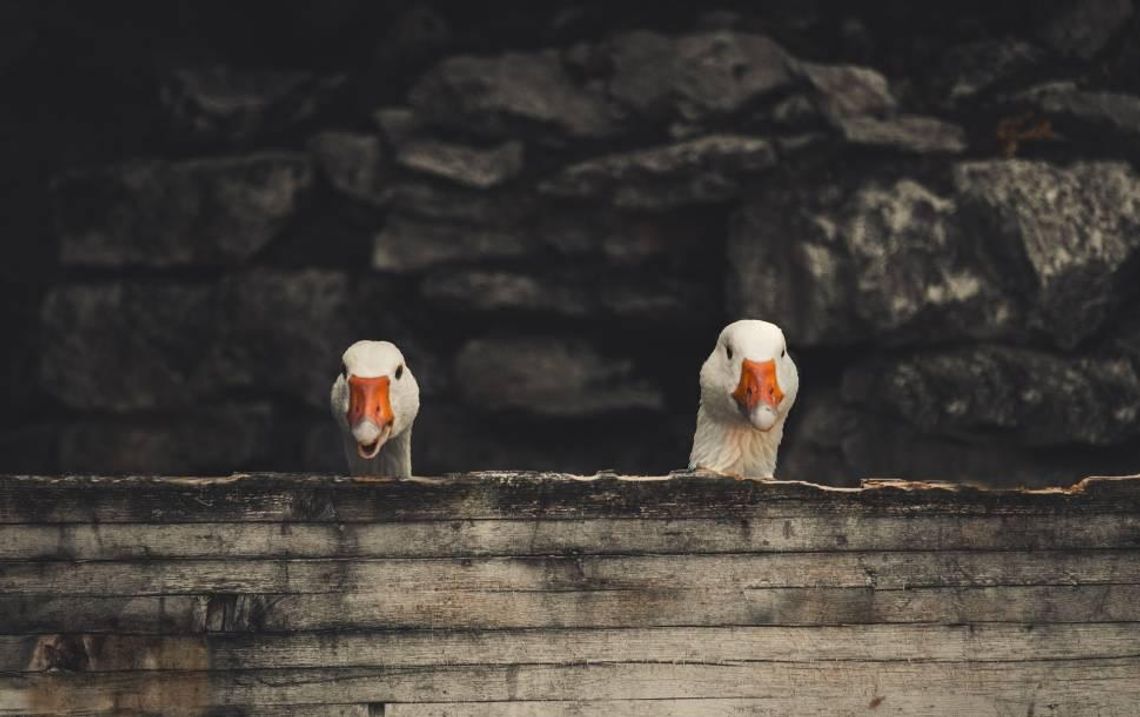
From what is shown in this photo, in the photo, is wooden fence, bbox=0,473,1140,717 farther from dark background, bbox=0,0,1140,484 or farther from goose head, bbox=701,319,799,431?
dark background, bbox=0,0,1140,484

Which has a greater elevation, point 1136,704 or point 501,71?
point 501,71

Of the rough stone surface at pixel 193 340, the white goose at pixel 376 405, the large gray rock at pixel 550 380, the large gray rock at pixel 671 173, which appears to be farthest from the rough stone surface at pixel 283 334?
the white goose at pixel 376 405

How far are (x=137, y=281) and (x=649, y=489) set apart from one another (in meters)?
5.39

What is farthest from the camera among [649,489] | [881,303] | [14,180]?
[14,180]

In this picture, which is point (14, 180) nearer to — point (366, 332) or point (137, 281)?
point (137, 281)

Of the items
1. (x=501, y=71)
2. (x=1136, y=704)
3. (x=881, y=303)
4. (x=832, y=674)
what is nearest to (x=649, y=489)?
(x=832, y=674)

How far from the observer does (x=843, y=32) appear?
860 cm

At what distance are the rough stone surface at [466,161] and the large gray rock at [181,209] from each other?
0.67 meters

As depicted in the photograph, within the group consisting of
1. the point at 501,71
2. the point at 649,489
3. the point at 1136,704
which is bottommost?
the point at 1136,704

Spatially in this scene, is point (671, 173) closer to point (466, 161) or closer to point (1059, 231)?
point (466, 161)

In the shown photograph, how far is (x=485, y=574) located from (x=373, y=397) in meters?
1.71

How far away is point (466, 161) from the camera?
27.7 ft

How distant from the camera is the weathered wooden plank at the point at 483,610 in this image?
14.0ft

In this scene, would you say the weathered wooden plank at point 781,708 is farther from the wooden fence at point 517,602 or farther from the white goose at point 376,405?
the white goose at point 376,405
